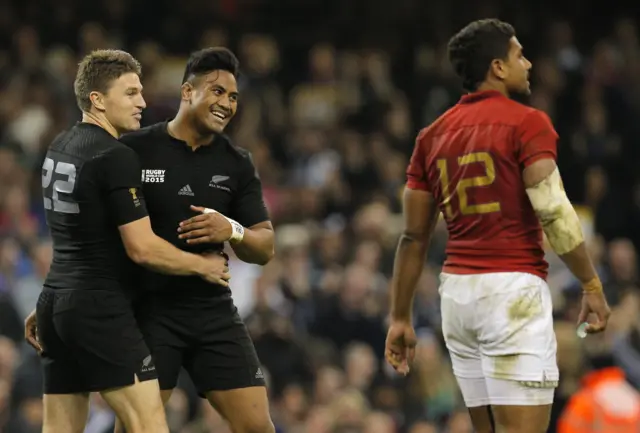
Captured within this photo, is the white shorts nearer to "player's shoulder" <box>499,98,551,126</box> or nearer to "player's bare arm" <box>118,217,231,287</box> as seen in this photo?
"player's shoulder" <box>499,98,551,126</box>

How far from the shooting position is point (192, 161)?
6.38 m

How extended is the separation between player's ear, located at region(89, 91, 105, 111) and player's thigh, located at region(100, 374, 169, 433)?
1227 millimetres

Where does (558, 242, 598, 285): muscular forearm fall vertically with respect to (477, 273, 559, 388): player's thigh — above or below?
above

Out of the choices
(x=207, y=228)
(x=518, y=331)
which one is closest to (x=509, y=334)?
(x=518, y=331)

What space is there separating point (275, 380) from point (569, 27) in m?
8.19

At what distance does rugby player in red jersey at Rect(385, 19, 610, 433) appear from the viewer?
19.4 feet

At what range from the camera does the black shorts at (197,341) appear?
6.31m

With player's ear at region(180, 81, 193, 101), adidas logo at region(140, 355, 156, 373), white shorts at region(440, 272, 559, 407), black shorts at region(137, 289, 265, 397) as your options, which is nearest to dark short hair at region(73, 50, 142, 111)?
player's ear at region(180, 81, 193, 101)

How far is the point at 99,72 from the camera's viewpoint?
239 inches

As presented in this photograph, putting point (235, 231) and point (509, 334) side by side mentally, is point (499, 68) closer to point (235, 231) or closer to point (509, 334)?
point (509, 334)

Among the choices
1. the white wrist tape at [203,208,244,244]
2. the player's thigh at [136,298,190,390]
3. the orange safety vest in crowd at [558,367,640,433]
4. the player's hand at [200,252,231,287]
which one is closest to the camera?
the player's hand at [200,252,231,287]

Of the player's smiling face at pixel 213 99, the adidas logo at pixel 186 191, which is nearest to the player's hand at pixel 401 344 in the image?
the adidas logo at pixel 186 191

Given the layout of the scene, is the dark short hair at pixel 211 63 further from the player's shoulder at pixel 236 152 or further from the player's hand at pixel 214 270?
the player's hand at pixel 214 270

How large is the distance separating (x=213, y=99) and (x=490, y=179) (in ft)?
4.41
